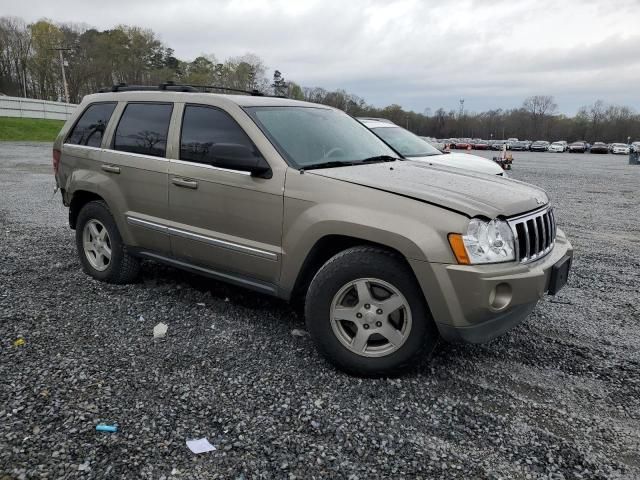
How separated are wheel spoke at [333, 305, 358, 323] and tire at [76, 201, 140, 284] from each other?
8.30 feet

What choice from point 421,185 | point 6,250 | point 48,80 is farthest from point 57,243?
point 48,80

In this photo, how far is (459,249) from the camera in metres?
3.00

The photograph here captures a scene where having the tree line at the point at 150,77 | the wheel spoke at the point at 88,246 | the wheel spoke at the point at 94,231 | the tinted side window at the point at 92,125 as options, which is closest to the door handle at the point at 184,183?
the tinted side window at the point at 92,125

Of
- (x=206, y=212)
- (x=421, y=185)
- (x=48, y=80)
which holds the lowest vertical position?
(x=206, y=212)

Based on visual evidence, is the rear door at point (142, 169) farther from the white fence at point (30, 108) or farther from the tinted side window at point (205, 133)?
the white fence at point (30, 108)

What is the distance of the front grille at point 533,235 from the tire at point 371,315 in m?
0.73

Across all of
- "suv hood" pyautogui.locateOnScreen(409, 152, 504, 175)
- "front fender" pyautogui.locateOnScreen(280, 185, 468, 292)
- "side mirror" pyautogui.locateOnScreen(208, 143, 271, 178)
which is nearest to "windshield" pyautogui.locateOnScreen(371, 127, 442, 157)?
"suv hood" pyautogui.locateOnScreen(409, 152, 504, 175)

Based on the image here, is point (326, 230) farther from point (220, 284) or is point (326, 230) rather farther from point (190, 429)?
point (220, 284)

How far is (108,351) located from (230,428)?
1370 mm

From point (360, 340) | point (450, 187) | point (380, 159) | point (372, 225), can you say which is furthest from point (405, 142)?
point (360, 340)

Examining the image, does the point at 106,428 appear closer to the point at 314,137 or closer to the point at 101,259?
the point at 314,137

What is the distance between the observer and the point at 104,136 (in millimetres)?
4977

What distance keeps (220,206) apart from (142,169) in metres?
1.04

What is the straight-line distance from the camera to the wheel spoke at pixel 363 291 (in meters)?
3.29
